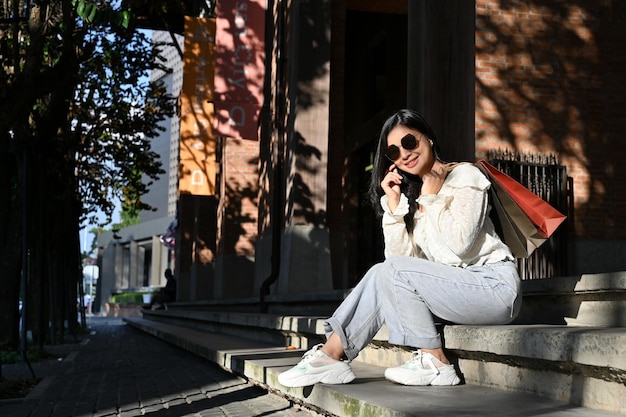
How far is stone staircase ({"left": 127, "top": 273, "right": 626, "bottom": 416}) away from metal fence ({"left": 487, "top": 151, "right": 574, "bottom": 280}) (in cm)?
570

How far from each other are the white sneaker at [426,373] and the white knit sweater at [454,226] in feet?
1.62

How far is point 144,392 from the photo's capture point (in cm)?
636

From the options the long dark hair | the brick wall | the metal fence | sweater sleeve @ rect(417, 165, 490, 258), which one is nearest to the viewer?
sweater sleeve @ rect(417, 165, 490, 258)

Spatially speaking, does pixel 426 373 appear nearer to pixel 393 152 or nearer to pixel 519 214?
pixel 519 214

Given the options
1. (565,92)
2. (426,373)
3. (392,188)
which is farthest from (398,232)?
(565,92)

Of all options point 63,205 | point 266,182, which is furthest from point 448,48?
point 63,205

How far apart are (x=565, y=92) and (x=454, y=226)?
315 inches

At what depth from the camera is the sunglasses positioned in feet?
13.0

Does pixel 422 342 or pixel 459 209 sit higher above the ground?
pixel 459 209

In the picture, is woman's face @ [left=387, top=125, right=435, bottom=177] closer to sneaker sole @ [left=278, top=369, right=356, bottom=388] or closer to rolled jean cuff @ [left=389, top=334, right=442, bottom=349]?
rolled jean cuff @ [left=389, top=334, right=442, bottom=349]

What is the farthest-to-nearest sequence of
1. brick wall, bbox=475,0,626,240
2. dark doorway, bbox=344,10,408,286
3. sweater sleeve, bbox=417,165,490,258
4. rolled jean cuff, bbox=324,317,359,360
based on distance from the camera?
dark doorway, bbox=344,10,408,286
brick wall, bbox=475,0,626,240
rolled jean cuff, bbox=324,317,359,360
sweater sleeve, bbox=417,165,490,258

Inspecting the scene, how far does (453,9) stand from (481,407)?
5.98 meters

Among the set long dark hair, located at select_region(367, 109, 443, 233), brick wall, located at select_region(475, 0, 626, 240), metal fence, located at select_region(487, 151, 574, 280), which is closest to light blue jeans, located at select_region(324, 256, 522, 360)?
long dark hair, located at select_region(367, 109, 443, 233)

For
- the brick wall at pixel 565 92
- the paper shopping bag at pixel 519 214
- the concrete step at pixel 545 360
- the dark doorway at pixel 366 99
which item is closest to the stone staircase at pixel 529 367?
the concrete step at pixel 545 360
